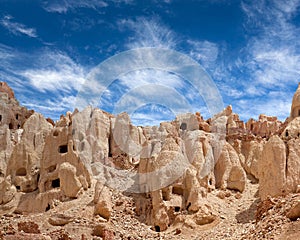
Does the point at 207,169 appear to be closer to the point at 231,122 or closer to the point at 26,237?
the point at 231,122

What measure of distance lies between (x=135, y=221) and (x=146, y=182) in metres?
3.11

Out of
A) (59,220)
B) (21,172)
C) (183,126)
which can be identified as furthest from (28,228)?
(183,126)

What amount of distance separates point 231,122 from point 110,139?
1182cm

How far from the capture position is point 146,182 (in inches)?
988

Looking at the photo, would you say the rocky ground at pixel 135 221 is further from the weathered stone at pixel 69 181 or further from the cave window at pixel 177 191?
the cave window at pixel 177 191

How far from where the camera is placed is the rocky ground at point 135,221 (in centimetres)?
1606

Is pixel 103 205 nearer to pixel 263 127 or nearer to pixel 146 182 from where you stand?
pixel 146 182

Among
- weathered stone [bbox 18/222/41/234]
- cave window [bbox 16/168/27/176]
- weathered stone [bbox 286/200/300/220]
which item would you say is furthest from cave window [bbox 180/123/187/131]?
weathered stone [bbox 286/200/300/220]

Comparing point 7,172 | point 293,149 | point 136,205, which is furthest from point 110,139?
point 293,149

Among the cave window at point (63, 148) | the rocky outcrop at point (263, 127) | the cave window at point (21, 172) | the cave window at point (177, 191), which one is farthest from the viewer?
the rocky outcrop at point (263, 127)

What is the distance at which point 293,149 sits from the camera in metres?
21.4

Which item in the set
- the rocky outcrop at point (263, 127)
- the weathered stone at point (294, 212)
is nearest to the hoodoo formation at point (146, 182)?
the weathered stone at point (294, 212)

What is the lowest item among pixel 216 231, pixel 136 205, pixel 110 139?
pixel 216 231

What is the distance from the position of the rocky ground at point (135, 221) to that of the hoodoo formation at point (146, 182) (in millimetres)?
64
